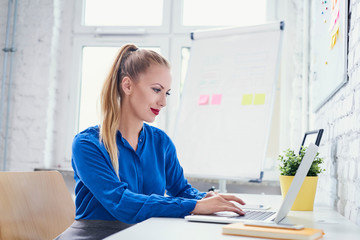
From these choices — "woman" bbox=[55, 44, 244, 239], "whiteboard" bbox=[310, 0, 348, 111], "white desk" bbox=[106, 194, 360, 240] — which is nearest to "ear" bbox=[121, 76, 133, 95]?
"woman" bbox=[55, 44, 244, 239]

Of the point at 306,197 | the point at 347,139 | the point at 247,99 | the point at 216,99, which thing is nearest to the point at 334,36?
the point at 347,139

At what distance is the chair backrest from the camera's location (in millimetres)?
1137

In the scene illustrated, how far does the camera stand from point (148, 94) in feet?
4.83

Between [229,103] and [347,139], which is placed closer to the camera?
[347,139]

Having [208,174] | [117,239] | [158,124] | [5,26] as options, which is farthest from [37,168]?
[117,239]

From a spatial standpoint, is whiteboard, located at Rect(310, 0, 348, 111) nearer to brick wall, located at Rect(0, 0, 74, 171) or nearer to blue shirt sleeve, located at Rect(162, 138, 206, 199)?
blue shirt sleeve, located at Rect(162, 138, 206, 199)

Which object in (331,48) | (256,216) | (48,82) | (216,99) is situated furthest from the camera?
(48,82)

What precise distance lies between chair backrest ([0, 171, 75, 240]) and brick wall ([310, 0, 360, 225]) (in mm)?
881

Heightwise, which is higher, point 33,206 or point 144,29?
point 144,29

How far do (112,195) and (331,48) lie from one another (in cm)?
98

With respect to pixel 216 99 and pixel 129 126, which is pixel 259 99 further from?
pixel 129 126

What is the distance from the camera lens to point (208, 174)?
2357 mm

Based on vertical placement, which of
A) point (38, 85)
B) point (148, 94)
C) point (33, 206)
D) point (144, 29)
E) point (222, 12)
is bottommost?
point (33, 206)

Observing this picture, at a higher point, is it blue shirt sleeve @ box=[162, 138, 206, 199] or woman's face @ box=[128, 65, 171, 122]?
woman's face @ box=[128, 65, 171, 122]
